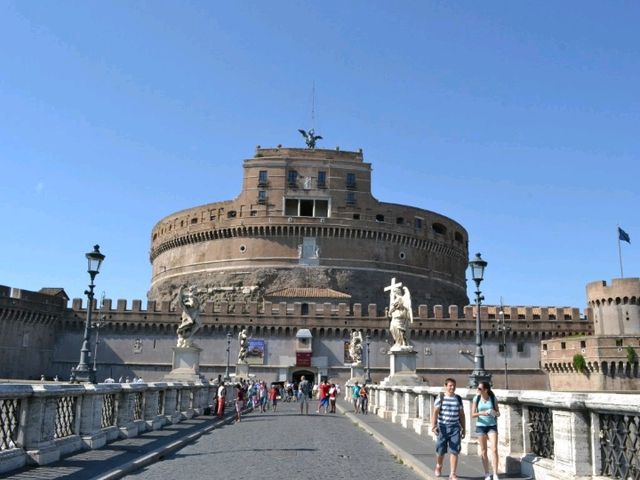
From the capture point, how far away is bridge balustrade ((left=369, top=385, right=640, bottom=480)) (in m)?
5.62

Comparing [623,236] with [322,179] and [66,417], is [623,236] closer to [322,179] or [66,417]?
[322,179]

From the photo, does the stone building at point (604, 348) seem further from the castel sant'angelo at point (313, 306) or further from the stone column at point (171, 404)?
the stone column at point (171, 404)

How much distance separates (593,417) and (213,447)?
7763 mm

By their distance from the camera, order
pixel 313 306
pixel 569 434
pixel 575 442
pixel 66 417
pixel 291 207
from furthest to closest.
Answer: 1. pixel 291 207
2. pixel 313 306
3. pixel 66 417
4. pixel 569 434
5. pixel 575 442

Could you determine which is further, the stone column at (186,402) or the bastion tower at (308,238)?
the bastion tower at (308,238)

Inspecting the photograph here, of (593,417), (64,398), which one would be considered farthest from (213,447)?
(593,417)

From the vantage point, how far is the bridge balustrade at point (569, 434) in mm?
5617

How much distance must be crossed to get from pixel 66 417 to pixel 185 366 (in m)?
11.4

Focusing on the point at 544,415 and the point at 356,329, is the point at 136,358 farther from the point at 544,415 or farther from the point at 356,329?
the point at 544,415

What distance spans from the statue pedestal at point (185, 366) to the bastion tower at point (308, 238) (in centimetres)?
3863

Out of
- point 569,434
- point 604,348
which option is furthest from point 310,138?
point 569,434

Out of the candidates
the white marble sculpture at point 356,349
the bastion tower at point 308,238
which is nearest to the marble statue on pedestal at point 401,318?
the white marble sculpture at point 356,349

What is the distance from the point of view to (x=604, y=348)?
46.8 meters

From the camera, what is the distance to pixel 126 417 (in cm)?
1221
